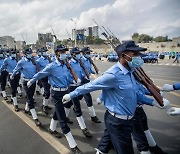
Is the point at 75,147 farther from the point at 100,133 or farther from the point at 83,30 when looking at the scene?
the point at 83,30

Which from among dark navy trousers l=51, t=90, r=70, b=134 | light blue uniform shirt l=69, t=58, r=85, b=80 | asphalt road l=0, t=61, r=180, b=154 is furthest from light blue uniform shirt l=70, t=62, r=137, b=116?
light blue uniform shirt l=69, t=58, r=85, b=80

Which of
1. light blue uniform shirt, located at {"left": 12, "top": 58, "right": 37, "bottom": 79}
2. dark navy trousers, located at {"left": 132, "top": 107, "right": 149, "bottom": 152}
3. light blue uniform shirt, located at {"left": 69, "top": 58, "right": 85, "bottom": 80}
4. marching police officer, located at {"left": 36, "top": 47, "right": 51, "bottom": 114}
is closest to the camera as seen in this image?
dark navy trousers, located at {"left": 132, "top": 107, "right": 149, "bottom": 152}

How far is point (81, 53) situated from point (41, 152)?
3.84 m

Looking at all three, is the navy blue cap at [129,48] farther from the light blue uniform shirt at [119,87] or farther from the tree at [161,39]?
the tree at [161,39]

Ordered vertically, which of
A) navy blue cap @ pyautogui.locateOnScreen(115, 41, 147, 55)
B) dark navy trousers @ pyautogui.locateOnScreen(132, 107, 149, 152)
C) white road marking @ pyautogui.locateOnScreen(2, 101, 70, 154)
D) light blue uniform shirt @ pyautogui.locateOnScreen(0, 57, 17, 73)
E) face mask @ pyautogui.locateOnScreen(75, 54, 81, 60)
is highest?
navy blue cap @ pyautogui.locateOnScreen(115, 41, 147, 55)

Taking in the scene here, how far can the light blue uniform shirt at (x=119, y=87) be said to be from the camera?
Result: 3141 millimetres

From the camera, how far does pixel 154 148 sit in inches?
176

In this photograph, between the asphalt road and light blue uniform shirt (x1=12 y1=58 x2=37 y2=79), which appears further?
light blue uniform shirt (x1=12 y1=58 x2=37 y2=79)

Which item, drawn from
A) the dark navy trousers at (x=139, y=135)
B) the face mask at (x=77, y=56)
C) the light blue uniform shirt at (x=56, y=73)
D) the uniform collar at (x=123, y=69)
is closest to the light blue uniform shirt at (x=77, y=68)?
the face mask at (x=77, y=56)

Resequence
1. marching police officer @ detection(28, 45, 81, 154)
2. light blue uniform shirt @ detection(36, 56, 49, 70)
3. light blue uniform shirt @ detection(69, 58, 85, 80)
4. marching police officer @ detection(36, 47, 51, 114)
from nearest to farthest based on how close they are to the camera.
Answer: marching police officer @ detection(28, 45, 81, 154) → light blue uniform shirt @ detection(69, 58, 85, 80) → marching police officer @ detection(36, 47, 51, 114) → light blue uniform shirt @ detection(36, 56, 49, 70)

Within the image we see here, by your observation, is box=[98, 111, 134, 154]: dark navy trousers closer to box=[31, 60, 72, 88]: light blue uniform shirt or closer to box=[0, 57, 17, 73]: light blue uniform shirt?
box=[31, 60, 72, 88]: light blue uniform shirt

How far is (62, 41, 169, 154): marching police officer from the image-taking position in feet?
10.3

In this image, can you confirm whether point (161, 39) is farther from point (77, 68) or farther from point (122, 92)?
point (122, 92)

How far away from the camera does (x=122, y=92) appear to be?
315 cm
